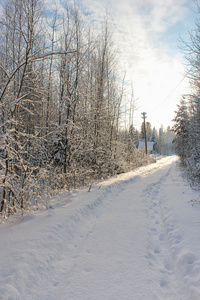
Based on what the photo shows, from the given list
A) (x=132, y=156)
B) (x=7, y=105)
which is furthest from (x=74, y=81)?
(x=132, y=156)

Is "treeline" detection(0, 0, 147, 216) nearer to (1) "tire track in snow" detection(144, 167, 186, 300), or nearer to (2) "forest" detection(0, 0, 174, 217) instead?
(2) "forest" detection(0, 0, 174, 217)

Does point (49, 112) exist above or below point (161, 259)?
above

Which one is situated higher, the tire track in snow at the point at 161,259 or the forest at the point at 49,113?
the forest at the point at 49,113

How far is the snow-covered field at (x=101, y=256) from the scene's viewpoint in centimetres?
220

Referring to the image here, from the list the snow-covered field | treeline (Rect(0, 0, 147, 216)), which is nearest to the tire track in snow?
the snow-covered field

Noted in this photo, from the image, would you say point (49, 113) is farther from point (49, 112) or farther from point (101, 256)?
point (101, 256)

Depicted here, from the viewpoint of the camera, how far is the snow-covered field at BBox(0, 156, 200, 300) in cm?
220

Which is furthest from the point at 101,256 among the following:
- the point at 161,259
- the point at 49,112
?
the point at 49,112

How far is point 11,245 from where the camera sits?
2.99m

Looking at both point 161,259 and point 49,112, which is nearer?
point 161,259

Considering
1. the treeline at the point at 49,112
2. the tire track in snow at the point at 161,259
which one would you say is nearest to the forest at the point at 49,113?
the treeline at the point at 49,112

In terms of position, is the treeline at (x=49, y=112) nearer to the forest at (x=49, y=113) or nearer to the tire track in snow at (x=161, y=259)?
the forest at (x=49, y=113)

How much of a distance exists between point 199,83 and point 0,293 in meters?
8.90

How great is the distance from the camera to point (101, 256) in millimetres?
→ 2984
